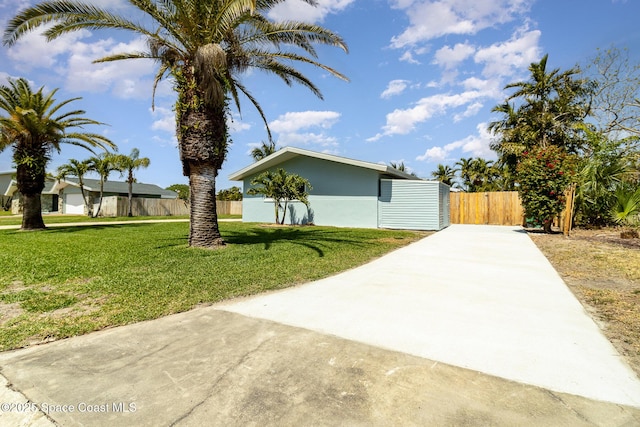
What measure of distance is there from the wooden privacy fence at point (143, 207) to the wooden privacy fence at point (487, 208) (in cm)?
2729

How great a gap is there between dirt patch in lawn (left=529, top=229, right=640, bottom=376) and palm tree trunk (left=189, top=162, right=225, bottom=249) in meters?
7.64

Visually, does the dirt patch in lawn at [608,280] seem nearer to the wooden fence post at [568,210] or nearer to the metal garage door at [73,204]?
the wooden fence post at [568,210]

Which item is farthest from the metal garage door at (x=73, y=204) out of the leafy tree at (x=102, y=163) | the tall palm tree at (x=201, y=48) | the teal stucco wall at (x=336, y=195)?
the tall palm tree at (x=201, y=48)

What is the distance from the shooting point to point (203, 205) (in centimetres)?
824

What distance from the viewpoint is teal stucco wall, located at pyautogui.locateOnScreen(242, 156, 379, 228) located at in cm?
1581

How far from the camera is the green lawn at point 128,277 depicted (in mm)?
3533

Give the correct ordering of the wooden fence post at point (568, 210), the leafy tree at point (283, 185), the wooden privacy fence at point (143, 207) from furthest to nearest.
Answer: the wooden privacy fence at point (143, 207), the leafy tree at point (283, 185), the wooden fence post at point (568, 210)

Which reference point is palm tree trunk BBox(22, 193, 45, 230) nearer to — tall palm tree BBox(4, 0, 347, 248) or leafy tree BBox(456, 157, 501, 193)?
tall palm tree BBox(4, 0, 347, 248)

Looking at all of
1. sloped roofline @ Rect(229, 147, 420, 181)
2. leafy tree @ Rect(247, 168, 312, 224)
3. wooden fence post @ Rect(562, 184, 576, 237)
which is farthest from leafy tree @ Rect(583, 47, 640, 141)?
leafy tree @ Rect(247, 168, 312, 224)

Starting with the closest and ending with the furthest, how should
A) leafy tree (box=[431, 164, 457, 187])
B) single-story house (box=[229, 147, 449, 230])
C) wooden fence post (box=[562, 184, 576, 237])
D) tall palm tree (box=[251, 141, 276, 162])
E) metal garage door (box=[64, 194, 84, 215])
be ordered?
wooden fence post (box=[562, 184, 576, 237]) < single-story house (box=[229, 147, 449, 230]) < tall palm tree (box=[251, 141, 276, 162]) < metal garage door (box=[64, 194, 84, 215]) < leafy tree (box=[431, 164, 457, 187])

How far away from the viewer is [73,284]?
493cm

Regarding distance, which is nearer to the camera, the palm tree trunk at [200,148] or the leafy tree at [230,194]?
the palm tree trunk at [200,148]

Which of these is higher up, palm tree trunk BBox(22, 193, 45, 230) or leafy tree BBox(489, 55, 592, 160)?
leafy tree BBox(489, 55, 592, 160)

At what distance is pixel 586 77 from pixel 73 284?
27.5 m
